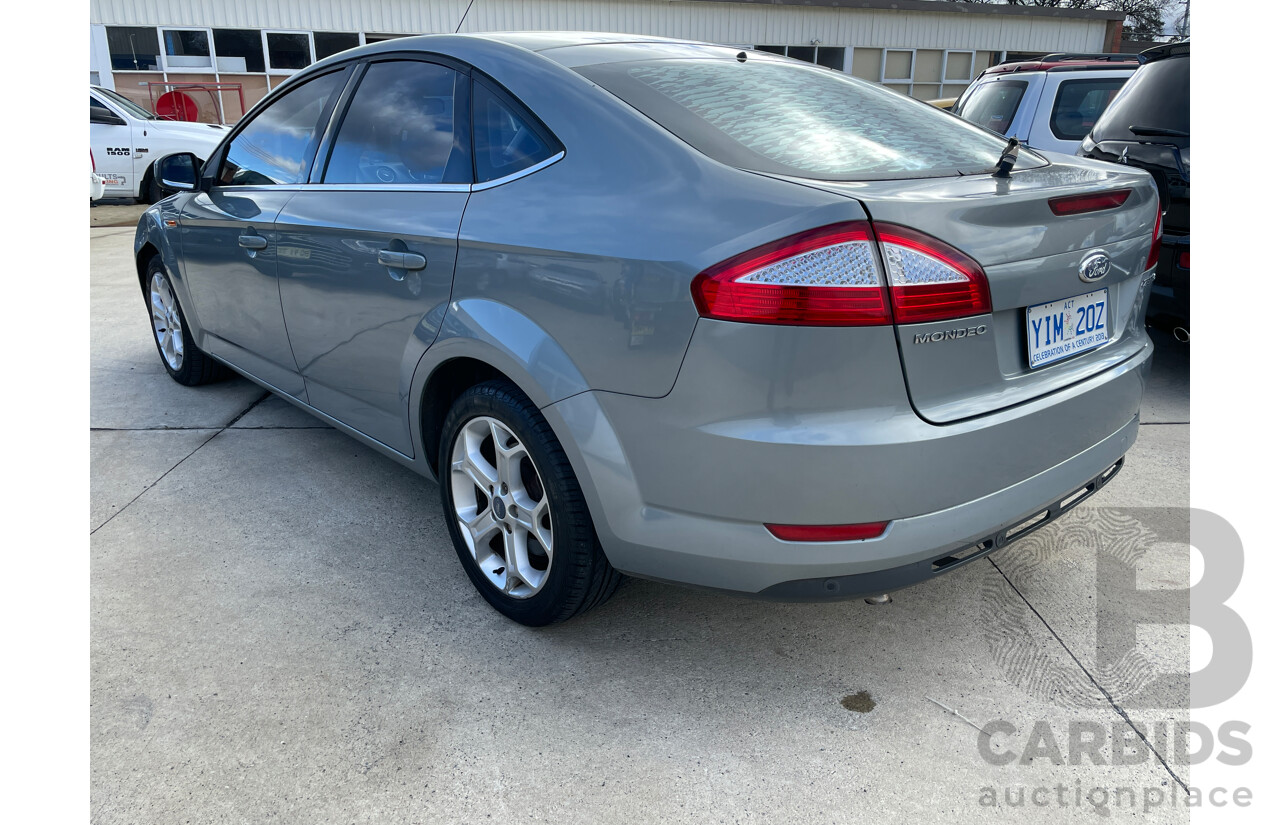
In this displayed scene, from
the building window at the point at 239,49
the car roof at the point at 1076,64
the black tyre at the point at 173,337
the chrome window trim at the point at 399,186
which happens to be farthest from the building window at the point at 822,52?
the chrome window trim at the point at 399,186

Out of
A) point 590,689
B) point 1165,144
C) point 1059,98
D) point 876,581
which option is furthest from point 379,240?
point 1059,98

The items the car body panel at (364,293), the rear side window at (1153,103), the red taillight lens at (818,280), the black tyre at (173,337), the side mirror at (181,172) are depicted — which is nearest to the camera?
the red taillight lens at (818,280)

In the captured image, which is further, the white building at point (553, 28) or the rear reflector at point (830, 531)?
the white building at point (553, 28)

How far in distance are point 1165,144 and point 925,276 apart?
11.4 feet

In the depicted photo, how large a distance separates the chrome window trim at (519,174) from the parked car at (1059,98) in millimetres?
5768

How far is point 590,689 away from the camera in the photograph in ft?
7.46

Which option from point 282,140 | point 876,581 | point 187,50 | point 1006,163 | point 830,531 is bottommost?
point 876,581

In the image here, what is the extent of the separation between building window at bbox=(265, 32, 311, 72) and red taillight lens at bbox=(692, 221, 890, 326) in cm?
2142

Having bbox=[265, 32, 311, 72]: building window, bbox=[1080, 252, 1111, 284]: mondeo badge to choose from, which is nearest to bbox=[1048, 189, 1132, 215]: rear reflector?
bbox=[1080, 252, 1111, 284]: mondeo badge

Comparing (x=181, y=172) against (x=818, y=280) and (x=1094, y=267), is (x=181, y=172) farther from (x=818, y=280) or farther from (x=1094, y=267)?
(x=1094, y=267)

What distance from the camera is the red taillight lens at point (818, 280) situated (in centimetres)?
173

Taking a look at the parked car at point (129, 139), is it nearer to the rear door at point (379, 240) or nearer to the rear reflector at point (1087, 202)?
the rear door at point (379, 240)

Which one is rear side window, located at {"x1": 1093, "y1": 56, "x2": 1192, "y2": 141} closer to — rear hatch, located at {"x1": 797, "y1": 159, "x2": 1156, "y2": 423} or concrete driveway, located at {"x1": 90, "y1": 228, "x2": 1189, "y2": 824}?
concrete driveway, located at {"x1": 90, "y1": 228, "x2": 1189, "y2": 824}

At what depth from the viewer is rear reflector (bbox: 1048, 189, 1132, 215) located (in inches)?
78.7
